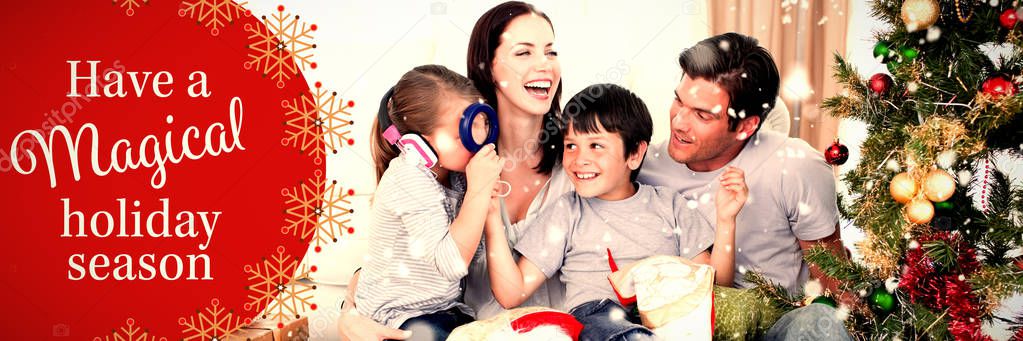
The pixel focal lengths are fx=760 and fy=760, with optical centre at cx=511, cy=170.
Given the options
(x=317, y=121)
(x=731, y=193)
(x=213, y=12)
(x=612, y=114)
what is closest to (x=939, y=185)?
(x=731, y=193)

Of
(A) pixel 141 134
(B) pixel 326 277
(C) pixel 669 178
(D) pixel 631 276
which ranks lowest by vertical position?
(B) pixel 326 277

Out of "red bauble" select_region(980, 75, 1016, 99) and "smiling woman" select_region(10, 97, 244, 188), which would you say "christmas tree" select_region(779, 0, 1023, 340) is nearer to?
"red bauble" select_region(980, 75, 1016, 99)

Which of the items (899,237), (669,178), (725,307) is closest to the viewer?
(899,237)

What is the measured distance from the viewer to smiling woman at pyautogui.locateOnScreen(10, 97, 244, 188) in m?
1.78

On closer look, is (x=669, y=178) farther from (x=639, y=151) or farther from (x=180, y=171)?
(x=180, y=171)

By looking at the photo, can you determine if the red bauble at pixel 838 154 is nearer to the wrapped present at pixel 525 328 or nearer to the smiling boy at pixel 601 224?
the smiling boy at pixel 601 224

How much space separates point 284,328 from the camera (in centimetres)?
183

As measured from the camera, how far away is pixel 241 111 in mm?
1803

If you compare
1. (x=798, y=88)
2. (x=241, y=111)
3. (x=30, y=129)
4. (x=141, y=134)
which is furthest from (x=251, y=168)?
(x=798, y=88)

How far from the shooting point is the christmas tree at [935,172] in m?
1.17

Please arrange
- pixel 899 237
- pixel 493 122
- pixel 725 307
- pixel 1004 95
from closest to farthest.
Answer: pixel 1004 95 → pixel 899 237 → pixel 725 307 → pixel 493 122

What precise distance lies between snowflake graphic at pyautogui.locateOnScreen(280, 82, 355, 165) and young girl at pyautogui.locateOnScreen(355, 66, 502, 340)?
0.75 ft

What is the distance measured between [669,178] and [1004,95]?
0.67 meters

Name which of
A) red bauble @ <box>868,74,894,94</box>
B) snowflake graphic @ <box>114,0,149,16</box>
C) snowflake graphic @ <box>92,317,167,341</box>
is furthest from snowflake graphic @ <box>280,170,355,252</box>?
red bauble @ <box>868,74,894,94</box>
